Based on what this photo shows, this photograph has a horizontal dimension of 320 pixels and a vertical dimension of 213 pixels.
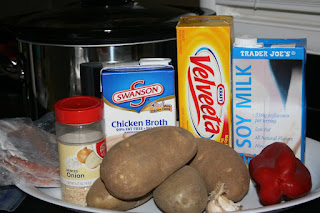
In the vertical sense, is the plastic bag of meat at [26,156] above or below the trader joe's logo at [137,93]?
below

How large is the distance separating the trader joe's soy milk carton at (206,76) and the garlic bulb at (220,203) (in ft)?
0.61

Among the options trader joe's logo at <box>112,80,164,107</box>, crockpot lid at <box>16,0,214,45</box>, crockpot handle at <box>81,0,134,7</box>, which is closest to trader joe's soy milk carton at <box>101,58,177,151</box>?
Result: trader joe's logo at <box>112,80,164,107</box>

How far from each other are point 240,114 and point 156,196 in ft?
0.89

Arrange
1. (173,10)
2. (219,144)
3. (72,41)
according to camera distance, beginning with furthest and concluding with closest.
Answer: (173,10) < (72,41) < (219,144)

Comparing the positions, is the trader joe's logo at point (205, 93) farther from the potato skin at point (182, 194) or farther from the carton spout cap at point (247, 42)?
the potato skin at point (182, 194)

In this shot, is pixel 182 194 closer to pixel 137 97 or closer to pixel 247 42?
pixel 137 97

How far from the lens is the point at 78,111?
772mm

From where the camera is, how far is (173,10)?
1146mm

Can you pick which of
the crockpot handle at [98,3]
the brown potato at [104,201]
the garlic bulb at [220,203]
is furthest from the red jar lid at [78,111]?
the crockpot handle at [98,3]

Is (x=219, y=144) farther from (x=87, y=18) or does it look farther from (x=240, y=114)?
(x=87, y=18)

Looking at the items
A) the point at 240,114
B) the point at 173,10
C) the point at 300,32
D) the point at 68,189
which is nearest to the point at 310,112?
the point at 300,32

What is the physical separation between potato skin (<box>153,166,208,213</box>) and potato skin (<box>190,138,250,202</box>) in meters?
0.05

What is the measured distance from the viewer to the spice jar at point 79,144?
2.58 ft

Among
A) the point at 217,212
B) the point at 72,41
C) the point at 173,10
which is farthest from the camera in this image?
the point at 173,10
